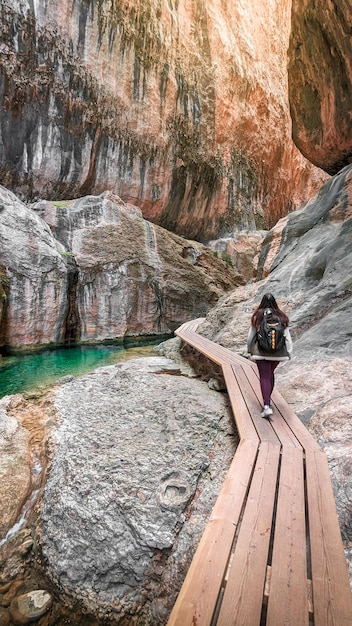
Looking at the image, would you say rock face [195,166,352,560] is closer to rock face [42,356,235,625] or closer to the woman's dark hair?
rock face [42,356,235,625]

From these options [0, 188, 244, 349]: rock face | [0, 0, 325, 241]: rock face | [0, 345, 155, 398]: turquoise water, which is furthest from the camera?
[0, 0, 325, 241]: rock face

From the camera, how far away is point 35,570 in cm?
287

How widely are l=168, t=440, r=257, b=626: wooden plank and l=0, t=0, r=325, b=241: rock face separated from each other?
19966 millimetres

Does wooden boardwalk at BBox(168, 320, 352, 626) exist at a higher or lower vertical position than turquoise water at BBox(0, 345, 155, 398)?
higher

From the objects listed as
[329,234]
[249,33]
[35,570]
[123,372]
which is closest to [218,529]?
[35,570]

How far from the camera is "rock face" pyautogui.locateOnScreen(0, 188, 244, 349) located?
47.1 feet

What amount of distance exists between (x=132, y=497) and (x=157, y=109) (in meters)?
25.1

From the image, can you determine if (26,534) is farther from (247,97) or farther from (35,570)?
(247,97)

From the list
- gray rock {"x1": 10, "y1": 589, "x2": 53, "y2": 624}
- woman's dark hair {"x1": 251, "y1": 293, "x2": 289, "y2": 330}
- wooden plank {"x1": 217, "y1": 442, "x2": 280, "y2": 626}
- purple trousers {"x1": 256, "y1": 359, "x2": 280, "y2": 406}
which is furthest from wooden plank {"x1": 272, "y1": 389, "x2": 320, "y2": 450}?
gray rock {"x1": 10, "y1": 589, "x2": 53, "y2": 624}

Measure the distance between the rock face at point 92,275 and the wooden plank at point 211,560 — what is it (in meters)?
13.4

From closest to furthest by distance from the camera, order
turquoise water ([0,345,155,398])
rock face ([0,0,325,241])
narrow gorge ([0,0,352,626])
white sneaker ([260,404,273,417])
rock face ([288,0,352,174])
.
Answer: narrow gorge ([0,0,352,626]) → white sneaker ([260,404,273,417]) → rock face ([288,0,352,174]) → turquoise water ([0,345,155,398]) → rock face ([0,0,325,241])

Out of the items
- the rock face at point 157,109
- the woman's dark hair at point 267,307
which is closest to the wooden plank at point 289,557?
the woman's dark hair at point 267,307

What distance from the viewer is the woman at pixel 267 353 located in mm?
3836

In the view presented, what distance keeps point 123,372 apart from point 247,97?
3042 centimetres
